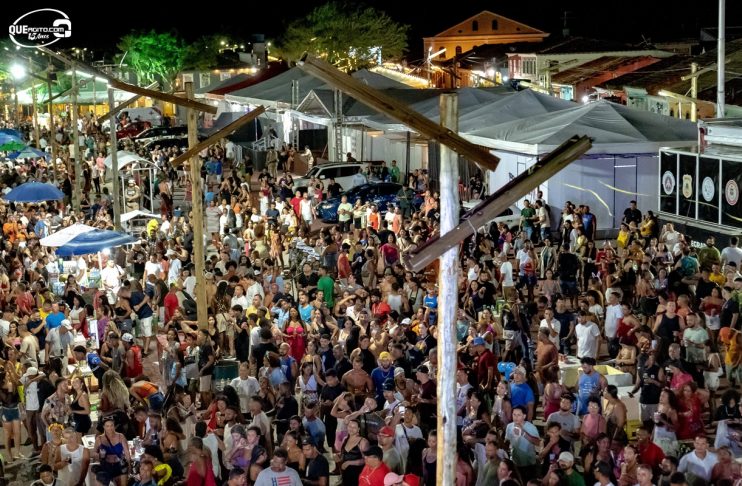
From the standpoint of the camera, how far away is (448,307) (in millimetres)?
7914

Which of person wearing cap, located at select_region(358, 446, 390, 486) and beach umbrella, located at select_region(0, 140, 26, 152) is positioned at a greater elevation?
beach umbrella, located at select_region(0, 140, 26, 152)

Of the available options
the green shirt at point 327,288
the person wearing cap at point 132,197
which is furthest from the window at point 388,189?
the green shirt at point 327,288

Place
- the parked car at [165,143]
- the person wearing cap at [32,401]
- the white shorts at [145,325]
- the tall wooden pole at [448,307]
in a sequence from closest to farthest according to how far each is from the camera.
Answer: the tall wooden pole at [448,307] < the person wearing cap at [32,401] < the white shorts at [145,325] < the parked car at [165,143]

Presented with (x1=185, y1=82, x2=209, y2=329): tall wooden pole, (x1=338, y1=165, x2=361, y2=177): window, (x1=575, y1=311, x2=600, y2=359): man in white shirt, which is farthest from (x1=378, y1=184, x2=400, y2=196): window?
(x1=575, y1=311, x2=600, y2=359): man in white shirt

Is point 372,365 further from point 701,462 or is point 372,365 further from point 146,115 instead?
point 146,115

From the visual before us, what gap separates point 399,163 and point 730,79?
37.5ft

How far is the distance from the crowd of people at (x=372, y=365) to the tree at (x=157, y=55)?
7288 cm

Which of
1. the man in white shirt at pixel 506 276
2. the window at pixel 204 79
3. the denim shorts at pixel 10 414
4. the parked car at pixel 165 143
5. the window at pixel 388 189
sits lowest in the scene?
the denim shorts at pixel 10 414

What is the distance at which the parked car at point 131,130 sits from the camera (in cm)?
5660

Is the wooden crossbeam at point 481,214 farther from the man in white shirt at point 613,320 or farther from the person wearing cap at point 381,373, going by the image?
the man in white shirt at point 613,320

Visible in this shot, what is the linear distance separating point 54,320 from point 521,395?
820cm

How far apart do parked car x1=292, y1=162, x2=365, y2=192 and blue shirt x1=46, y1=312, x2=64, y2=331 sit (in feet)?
57.0

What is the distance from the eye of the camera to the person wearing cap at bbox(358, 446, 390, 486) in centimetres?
1003

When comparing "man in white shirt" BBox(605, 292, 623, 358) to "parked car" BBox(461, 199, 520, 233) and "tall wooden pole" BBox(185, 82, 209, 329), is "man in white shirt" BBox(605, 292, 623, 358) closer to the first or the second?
"tall wooden pole" BBox(185, 82, 209, 329)
